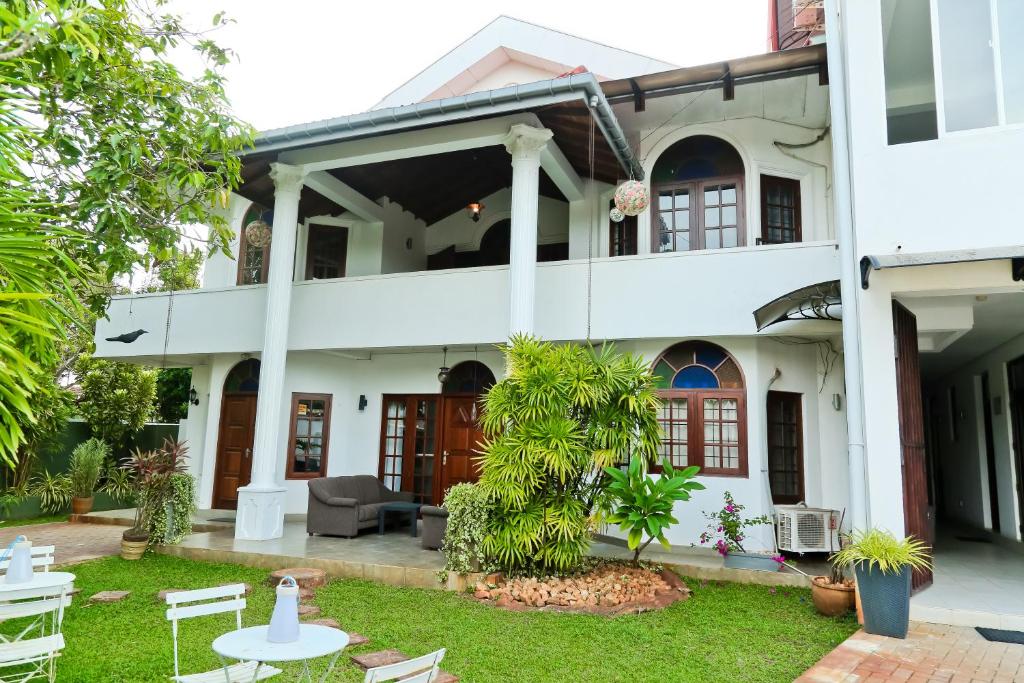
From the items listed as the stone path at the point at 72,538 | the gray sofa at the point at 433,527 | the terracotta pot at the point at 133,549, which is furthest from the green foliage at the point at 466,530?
the stone path at the point at 72,538

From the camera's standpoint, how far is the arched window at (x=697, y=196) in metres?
10.2

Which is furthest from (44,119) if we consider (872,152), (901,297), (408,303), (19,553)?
(901,297)

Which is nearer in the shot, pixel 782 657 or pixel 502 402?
pixel 782 657

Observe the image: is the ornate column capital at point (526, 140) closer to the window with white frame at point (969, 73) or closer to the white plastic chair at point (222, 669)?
the window with white frame at point (969, 73)

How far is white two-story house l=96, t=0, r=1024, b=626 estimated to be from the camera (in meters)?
6.46

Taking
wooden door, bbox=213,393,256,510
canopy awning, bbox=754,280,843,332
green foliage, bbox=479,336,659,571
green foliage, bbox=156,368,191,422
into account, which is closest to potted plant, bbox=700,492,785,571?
green foliage, bbox=479,336,659,571

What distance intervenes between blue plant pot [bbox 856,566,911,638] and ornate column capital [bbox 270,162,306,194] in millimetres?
9022

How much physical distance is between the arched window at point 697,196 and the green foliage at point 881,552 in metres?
5.11

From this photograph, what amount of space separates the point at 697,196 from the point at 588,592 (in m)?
6.20

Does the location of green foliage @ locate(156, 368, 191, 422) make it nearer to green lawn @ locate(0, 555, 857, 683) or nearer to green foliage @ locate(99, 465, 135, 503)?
green foliage @ locate(99, 465, 135, 503)

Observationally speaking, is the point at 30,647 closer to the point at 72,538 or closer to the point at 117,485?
the point at 72,538

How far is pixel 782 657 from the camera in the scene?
5.41 meters

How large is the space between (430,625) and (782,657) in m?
2.96

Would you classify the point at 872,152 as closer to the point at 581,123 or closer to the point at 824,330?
the point at 824,330
